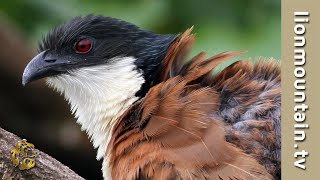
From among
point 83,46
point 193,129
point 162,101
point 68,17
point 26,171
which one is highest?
point 68,17

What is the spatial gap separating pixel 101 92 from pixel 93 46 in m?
0.30

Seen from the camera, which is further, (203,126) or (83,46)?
(83,46)

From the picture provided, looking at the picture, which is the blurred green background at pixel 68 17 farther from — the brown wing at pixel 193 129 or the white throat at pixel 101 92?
the brown wing at pixel 193 129

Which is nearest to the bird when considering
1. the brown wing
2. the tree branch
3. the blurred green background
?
the brown wing

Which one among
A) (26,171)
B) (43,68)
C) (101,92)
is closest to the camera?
(26,171)

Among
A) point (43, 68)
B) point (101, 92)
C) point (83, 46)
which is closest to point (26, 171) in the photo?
point (101, 92)

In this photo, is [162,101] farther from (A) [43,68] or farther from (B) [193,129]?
(A) [43,68]

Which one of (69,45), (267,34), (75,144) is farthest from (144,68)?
(75,144)

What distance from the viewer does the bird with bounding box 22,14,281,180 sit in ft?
10.9

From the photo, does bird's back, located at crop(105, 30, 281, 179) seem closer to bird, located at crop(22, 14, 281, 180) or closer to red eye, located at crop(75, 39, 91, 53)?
bird, located at crop(22, 14, 281, 180)

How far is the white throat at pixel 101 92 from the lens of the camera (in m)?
3.77

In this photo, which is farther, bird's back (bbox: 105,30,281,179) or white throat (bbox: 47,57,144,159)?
white throat (bbox: 47,57,144,159)

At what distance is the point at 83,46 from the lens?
158 inches

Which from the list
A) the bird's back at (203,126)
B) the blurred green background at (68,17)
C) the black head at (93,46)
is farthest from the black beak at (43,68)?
the blurred green background at (68,17)
